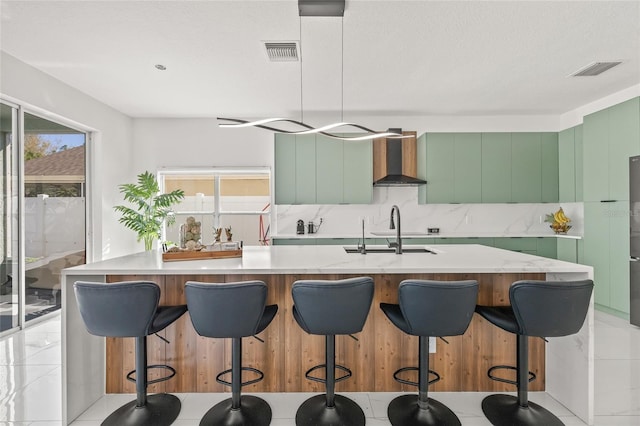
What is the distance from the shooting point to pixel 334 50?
125 inches

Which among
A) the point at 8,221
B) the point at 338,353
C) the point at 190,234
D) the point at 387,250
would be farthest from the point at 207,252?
the point at 8,221

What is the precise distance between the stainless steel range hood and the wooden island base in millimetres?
3010

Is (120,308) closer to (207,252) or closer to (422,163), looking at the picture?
(207,252)

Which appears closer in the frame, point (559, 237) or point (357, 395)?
point (357, 395)

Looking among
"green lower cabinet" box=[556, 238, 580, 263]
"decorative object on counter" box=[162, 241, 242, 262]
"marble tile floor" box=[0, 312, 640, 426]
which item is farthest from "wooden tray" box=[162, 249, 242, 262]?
"green lower cabinet" box=[556, 238, 580, 263]

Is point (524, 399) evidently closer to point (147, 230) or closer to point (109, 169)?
point (147, 230)

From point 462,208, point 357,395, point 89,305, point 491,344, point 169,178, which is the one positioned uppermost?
point 169,178

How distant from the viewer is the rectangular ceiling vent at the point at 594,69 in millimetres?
3501

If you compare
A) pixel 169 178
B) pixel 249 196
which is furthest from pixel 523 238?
pixel 169 178

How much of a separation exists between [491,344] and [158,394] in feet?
7.53

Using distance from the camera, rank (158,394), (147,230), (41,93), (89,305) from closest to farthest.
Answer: (89,305) < (158,394) < (41,93) < (147,230)

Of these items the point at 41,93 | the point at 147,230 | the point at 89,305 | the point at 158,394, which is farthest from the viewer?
the point at 147,230

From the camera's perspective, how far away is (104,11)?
2.55m

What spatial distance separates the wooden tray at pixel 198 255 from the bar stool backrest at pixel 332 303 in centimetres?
82
